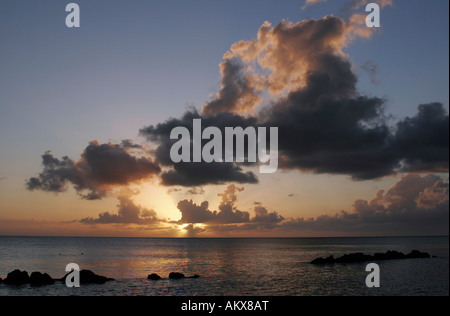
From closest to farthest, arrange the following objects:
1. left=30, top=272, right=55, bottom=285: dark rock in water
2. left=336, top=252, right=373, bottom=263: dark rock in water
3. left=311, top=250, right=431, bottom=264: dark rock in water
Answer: left=30, top=272, right=55, bottom=285: dark rock in water → left=311, top=250, right=431, bottom=264: dark rock in water → left=336, top=252, right=373, bottom=263: dark rock in water

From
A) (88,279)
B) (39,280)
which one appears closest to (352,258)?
(88,279)

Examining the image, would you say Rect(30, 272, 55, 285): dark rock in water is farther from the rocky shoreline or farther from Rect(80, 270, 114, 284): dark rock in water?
Rect(80, 270, 114, 284): dark rock in water

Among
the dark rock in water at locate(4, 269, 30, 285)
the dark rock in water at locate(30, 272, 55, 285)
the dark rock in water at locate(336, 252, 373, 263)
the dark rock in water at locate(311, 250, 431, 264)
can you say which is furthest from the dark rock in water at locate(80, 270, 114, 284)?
the dark rock in water at locate(336, 252, 373, 263)

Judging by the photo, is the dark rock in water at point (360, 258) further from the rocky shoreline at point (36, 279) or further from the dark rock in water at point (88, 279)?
the rocky shoreline at point (36, 279)

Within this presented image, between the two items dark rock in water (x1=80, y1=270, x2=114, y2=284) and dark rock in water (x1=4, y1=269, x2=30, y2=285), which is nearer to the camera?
dark rock in water (x1=4, y1=269, x2=30, y2=285)

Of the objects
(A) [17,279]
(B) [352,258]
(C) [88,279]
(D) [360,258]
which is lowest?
(D) [360,258]

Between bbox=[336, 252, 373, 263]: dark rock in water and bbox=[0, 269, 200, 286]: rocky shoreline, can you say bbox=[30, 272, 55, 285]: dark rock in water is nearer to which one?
bbox=[0, 269, 200, 286]: rocky shoreline

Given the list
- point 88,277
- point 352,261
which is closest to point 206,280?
point 88,277

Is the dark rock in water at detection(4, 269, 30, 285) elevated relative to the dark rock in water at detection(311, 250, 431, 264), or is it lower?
elevated

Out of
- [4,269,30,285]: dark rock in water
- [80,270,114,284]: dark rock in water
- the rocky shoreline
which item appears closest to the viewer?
the rocky shoreline

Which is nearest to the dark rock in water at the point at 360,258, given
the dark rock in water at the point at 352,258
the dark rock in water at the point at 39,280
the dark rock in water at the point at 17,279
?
the dark rock in water at the point at 352,258

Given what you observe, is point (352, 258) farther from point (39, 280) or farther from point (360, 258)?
point (39, 280)
